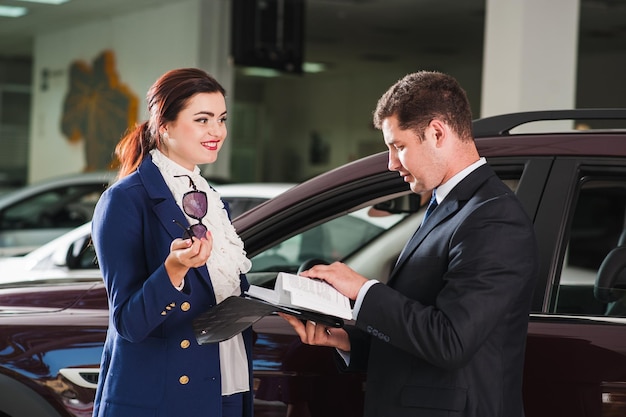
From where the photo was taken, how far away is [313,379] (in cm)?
242

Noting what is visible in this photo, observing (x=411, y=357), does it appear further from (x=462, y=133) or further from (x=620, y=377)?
(x=620, y=377)

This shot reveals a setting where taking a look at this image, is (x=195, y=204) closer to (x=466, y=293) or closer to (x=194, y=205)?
(x=194, y=205)

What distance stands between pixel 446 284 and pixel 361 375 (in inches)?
25.5

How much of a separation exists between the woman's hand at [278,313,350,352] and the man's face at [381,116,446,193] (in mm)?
408

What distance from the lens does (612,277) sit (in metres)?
2.38

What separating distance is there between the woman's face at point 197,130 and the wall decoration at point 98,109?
38.1ft

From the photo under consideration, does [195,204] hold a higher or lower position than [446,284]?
higher

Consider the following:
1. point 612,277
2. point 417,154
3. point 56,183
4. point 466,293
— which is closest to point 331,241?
point 612,277

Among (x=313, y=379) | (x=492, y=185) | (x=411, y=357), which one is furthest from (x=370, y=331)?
(x=313, y=379)

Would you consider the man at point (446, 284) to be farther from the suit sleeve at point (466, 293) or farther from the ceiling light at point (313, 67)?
the ceiling light at point (313, 67)

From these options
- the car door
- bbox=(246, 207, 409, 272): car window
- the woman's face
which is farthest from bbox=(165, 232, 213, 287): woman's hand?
bbox=(246, 207, 409, 272): car window

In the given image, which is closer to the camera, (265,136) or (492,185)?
(492,185)

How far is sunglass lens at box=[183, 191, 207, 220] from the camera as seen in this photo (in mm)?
2102

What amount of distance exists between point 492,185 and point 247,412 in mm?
830
